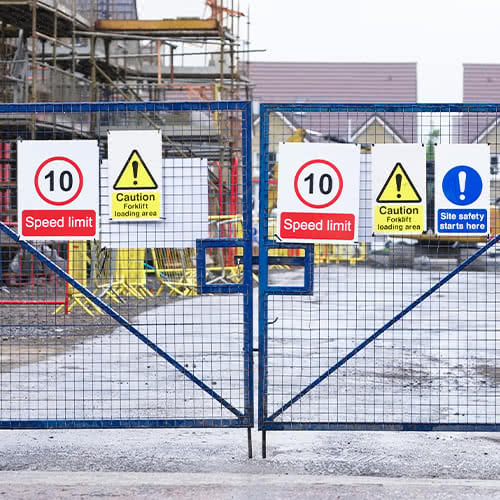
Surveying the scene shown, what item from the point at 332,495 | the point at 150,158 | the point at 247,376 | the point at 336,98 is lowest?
the point at 332,495

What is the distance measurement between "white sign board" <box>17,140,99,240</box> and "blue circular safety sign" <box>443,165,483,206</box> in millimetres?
2259

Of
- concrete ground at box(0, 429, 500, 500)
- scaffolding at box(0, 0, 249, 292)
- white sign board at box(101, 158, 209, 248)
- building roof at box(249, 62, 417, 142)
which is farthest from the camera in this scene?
building roof at box(249, 62, 417, 142)

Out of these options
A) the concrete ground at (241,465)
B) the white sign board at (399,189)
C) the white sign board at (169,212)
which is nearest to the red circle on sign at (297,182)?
the white sign board at (399,189)

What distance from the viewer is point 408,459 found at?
6.60 meters

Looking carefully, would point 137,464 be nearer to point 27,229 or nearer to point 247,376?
point 247,376

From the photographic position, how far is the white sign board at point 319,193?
6383mm

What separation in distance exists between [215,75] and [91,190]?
23336 mm

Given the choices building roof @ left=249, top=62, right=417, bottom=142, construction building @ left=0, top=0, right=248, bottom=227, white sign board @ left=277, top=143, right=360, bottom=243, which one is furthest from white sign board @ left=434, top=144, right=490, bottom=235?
building roof @ left=249, top=62, right=417, bottom=142

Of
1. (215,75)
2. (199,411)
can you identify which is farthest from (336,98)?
(199,411)

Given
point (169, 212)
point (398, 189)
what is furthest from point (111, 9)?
point (398, 189)

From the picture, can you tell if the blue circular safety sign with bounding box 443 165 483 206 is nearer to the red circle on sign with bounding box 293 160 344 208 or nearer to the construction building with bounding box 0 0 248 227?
the red circle on sign with bounding box 293 160 344 208

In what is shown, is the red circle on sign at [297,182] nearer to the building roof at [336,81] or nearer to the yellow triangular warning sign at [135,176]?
the yellow triangular warning sign at [135,176]

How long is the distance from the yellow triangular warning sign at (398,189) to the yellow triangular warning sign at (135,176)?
147 cm

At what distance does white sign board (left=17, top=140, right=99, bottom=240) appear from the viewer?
6434 millimetres
